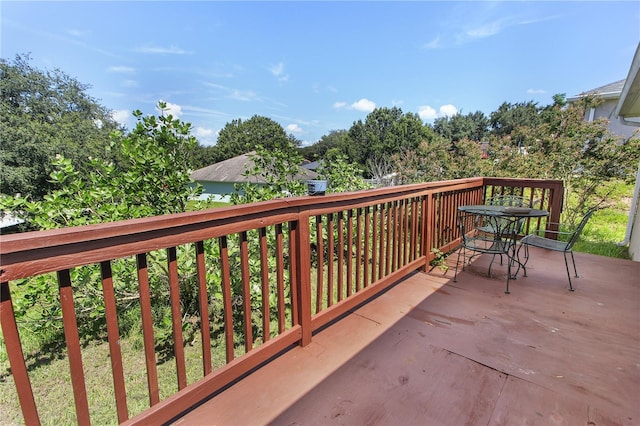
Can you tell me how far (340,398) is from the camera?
1529mm

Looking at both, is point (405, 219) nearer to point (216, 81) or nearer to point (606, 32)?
point (606, 32)

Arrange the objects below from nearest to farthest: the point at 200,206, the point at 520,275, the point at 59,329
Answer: the point at 59,329
the point at 200,206
the point at 520,275

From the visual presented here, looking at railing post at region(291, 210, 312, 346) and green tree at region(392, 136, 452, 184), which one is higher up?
green tree at region(392, 136, 452, 184)

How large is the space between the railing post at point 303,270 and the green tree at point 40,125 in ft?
42.5

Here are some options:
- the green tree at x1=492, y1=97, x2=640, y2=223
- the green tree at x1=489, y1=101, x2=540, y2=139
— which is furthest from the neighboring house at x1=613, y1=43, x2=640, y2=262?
the green tree at x1=489, y1=101, x2=540, y2=139

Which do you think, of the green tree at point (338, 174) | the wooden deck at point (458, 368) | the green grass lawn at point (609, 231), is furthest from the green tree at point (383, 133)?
the wooden deck at point (458, 368)

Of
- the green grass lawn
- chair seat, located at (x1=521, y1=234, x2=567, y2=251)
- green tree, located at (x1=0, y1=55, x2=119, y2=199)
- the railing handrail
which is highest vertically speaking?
green tree, located at (x1=0, y1=55, x2=119, y2=199)

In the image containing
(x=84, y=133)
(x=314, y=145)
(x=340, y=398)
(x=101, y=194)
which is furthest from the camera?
(x=314, y=145)

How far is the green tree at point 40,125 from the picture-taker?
13.0m

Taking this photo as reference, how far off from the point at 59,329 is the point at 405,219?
345 centimetres

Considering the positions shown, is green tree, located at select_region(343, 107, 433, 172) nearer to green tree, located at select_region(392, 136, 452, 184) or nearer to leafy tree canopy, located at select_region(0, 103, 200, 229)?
green tree, located at select_region(392, 136, 452, 184)

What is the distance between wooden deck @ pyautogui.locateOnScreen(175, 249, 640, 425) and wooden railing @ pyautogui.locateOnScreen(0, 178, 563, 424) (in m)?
0.17

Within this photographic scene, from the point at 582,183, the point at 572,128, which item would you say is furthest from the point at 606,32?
the point at 582,183

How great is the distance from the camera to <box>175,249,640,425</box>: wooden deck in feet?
4.70
